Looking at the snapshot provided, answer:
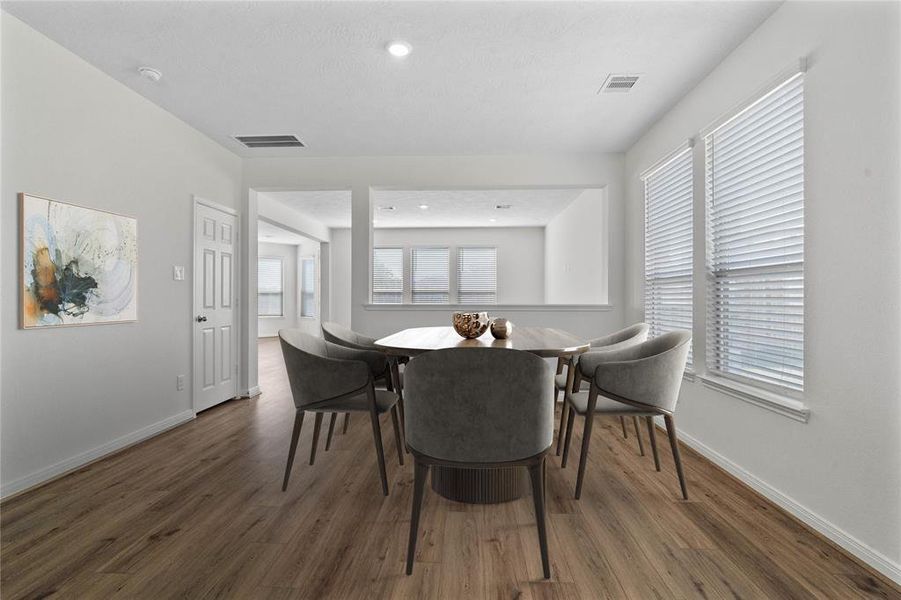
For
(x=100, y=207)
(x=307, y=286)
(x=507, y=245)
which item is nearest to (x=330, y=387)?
(x=100, y=207)

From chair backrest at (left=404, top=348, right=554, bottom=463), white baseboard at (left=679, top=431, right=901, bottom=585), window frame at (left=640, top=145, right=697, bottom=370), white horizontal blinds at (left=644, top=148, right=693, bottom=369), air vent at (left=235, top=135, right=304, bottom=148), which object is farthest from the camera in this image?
air vent at (left=235, top=135, right=304, bottom=148)

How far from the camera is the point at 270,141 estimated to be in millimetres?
3922

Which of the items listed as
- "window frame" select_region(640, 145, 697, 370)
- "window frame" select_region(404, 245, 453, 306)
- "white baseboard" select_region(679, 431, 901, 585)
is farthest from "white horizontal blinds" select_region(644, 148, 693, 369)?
"window frame" select_region(404, 245, 453, 306)

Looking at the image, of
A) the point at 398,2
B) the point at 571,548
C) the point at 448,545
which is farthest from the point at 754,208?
the point at 448,545

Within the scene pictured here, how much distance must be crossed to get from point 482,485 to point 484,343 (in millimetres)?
707

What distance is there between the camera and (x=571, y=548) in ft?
5.59

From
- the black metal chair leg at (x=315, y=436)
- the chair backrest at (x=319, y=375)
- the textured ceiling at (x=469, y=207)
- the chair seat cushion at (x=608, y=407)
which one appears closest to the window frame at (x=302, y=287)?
the textured ceiling at (x=469, y=207)

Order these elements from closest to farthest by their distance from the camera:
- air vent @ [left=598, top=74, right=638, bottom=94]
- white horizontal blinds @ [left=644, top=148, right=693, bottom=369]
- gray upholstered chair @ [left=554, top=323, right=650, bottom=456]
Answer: gray upholstered chair @ [left=554, top=323, right=650, bottom=456]
air vent @ [left=598, top=74, right=638, bottom=94]
white horizontal blinds @ [left=644, top=148, right=693, bottom=369]

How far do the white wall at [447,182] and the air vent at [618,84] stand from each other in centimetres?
133

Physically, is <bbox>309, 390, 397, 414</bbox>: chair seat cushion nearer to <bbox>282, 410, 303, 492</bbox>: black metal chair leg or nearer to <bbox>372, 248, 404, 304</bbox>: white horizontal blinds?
<bbox>282, 410, 303, 492</bbox>: black metal chair leg

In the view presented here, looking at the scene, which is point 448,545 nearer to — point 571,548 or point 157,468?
point 571,548

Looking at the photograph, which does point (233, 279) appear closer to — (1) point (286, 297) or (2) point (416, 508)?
(2) point (416, 508)

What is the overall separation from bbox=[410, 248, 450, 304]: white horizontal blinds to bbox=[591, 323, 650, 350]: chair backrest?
6085 mm

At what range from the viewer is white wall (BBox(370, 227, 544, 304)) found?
8914 mm
